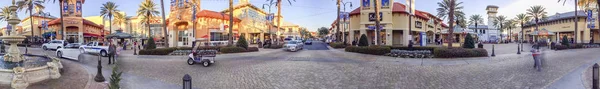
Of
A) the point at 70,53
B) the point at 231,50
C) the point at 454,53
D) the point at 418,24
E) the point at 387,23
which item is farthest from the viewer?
the point at 418,24

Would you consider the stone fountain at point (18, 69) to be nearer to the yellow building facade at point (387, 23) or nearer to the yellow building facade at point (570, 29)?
the yellow building facade at point (387, 23)

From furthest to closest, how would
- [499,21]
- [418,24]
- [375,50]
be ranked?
[499,21] < [418,24] < [375,50]

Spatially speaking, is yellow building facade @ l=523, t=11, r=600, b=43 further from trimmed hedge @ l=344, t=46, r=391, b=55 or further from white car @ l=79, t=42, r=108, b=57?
white car @ l=79, t=42, r=108, b=57

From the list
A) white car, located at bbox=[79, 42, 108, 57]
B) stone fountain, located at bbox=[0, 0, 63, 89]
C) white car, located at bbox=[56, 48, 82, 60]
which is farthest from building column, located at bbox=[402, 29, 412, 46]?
stone fountain, located at bbox=[0, 0, 63, 89]

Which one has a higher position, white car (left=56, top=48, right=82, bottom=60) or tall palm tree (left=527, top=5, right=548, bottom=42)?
tall palm tree (left=527, top=5, right=548, bottom=42)

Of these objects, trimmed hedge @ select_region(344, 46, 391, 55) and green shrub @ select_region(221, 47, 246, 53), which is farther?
green shrub @ select_region(221, 47, 246, 53)

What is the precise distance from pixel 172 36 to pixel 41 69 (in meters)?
31.3

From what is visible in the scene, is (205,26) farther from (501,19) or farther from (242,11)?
(501,19)

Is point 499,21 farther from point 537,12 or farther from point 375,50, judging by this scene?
point 375,50

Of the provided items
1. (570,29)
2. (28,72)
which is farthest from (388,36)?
(570,29)

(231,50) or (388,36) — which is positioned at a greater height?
(388,36)

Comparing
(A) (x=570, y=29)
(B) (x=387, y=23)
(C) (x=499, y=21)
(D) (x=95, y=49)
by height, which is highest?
(C) (x=499, y=21)

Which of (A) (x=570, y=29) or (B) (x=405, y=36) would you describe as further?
(A) (x=570, y=29)

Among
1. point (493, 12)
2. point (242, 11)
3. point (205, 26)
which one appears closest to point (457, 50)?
point (205, 26)
